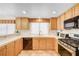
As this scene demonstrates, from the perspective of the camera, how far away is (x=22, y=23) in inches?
308

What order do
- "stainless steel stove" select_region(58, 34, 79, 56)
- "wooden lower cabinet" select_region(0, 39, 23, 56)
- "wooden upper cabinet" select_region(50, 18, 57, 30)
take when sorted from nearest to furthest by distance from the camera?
1. "stainless steel stove" select_region(58, 34, 79, 56)
2. "wooden lower cabinet" select_region(0, 39, 23, 56)
3. "wooden upper cabinet" select_region(50, 18, 57, 30)

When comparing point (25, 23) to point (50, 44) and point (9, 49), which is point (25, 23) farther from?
point (9, 49)

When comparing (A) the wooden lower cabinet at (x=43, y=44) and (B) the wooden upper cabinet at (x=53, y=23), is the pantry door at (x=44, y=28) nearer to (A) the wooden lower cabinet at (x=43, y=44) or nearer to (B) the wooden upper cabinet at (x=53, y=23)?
(B) the wooden upper cabinet at (x=53, y=23)

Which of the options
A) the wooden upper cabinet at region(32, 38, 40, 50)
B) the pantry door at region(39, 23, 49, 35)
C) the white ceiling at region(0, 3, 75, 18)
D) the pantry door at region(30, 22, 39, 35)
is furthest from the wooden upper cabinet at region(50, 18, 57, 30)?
the white ceiling at region(0, 3, 75, 18)

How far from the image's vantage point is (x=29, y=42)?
691 cm

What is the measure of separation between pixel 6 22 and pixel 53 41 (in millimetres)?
3696

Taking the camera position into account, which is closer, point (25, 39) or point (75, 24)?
point (75, 24)

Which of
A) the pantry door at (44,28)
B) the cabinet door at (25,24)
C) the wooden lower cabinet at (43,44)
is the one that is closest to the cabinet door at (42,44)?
the wooden lower cabinet at (43,44)

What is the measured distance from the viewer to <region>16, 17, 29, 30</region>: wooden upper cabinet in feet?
25.7

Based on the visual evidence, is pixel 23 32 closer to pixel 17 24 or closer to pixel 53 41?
pixel 17 24

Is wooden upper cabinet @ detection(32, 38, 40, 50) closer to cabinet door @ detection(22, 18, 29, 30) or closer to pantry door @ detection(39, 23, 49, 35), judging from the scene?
cabinet door @ detection(22, 18, 29, 30)

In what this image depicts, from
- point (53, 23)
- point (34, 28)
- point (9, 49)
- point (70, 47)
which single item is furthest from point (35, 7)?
point (34, 28)

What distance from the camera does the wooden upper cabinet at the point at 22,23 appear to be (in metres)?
7.83

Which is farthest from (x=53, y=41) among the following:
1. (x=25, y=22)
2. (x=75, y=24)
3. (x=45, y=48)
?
(x=75, y=24)
